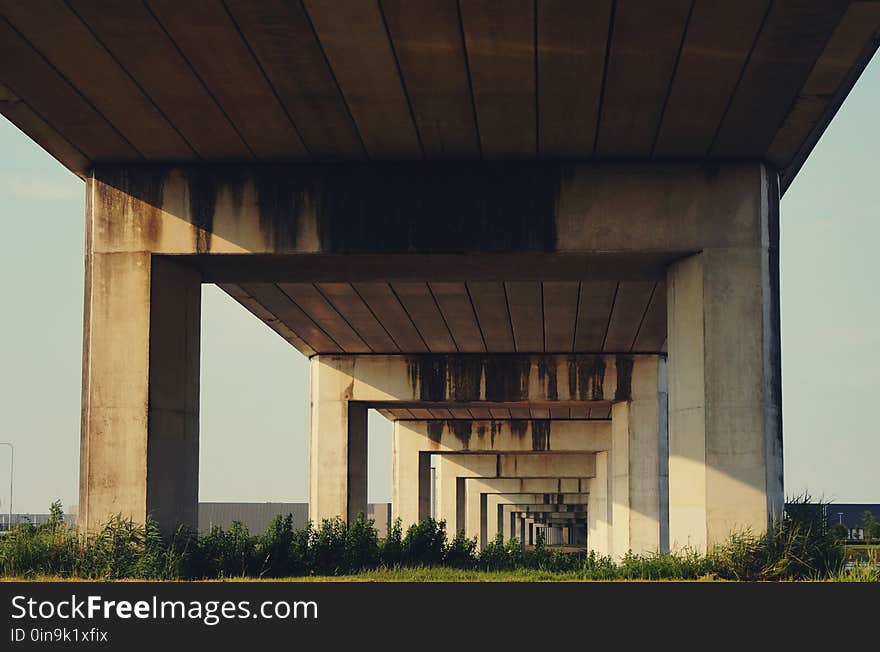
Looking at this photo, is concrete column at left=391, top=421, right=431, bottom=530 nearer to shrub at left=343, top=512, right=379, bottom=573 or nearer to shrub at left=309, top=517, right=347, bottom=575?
shrub at left=343, top=512, right=379, bottom=573

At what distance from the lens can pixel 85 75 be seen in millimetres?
13500

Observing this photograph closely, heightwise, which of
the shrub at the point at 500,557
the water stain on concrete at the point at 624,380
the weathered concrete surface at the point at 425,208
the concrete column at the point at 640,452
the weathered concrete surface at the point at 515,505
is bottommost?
the weathered concrete surface at the point at 515,505

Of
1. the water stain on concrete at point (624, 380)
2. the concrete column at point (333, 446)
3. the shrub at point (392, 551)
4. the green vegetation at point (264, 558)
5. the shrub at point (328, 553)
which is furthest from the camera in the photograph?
the concrete column at point (333, 446)

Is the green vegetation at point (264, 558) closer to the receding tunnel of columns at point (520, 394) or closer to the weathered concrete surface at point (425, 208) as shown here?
the weathered concrete surface at point (425, 208)

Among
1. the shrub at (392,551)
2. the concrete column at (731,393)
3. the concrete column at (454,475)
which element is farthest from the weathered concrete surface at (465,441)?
the concrete column at (731,393)

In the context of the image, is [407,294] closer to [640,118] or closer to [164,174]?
[164,174]

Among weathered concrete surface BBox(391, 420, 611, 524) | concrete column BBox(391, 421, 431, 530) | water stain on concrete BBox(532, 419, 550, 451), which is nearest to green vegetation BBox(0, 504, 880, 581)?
weathered concrete surface BBox(391, 420, 611, 524)

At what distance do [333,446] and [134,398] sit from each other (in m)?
15.2

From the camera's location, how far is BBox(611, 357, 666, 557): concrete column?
96.3 feet

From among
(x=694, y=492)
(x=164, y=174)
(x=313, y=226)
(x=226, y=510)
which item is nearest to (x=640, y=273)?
(x=694, y=492)

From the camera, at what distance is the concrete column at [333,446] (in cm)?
3053

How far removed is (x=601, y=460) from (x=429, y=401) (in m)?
18.4

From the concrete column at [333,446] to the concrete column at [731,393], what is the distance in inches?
605

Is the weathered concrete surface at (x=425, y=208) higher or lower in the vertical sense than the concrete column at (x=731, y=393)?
higher
